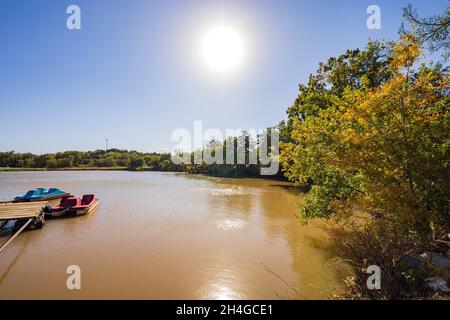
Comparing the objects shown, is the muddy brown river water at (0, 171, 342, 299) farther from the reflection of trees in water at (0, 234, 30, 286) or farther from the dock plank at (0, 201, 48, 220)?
the dock plank at (0, 201, 48, 220)

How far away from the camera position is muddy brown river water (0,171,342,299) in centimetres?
679

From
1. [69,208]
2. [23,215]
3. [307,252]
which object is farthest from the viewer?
[69,208]

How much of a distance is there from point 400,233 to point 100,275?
28.7 ft

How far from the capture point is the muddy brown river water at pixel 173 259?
679 centimetres

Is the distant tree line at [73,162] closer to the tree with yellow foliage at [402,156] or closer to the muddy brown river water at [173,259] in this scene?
the muddy brown river water at [173,259]

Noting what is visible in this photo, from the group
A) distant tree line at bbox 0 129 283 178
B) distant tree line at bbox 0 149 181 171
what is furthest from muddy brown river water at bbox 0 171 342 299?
distant tree line at bbox 0 149 181 171

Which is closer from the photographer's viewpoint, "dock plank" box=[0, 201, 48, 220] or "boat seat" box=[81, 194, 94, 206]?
"dock plank" box=[0, 201, 48, 220]

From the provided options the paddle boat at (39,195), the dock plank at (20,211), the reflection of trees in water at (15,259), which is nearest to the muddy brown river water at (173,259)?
the reflection of trees in water at (15,259)

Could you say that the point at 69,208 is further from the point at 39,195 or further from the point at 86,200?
the point at 39,195

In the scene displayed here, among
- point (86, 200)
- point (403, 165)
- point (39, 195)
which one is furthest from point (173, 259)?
point (39, 195)

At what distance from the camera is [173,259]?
8.90 m

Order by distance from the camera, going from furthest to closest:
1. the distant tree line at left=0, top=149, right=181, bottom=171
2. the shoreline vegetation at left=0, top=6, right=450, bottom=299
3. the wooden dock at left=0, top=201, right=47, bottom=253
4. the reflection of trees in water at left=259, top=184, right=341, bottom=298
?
the distant tree line at left=0, top=149, right=181, bottom=171, the wooden dock at left=0, top=201, right=47, bottom=253, the reflection of trees in water at left=259, top=184, right=341, bottom=298, the shoreline vegetation at left=0, top=6, right=450, bottom=299

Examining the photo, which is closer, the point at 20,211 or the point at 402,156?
the point at 402,156

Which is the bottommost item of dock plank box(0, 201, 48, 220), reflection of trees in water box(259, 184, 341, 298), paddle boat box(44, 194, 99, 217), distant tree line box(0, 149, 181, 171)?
reflection of trees in water box(259, 184, 341, 298)
